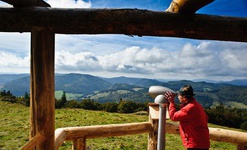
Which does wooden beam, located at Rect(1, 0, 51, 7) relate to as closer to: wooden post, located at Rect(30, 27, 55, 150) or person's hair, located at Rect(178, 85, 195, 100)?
wooden post, located at Rect(30, 27, 55, 150)

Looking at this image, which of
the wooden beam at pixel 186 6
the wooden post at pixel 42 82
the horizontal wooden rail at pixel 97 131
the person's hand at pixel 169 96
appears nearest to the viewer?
the wooden beam at pixel 186 6

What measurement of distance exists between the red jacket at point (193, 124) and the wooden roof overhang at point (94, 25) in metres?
0.94

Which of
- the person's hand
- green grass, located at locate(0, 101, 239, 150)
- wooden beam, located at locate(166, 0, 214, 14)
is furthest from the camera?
green grass, located at locate(0, 101, 239, 150)

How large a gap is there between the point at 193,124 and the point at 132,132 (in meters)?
1.28

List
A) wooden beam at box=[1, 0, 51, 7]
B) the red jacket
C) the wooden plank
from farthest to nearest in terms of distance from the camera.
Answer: the wooden plank
the red jacket
wooden beam at box=[1, 0, 51, 7]

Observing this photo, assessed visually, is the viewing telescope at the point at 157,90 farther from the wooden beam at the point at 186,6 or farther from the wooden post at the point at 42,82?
the wooden post at the point at 42,82

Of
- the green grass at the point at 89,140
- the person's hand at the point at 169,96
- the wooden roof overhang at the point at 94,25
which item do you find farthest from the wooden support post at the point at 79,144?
the green grass at the point at 89,140

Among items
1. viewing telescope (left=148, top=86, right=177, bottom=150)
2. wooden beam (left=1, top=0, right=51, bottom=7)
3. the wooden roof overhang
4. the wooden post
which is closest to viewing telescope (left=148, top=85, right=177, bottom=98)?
viewing telescope (left=148, top=86, right=177, bottom=150)

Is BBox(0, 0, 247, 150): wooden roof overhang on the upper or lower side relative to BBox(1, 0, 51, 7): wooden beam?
lower

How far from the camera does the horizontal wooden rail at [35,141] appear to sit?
7.23 feet

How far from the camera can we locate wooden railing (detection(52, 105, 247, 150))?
339 cm

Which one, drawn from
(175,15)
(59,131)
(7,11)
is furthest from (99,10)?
(59,131)

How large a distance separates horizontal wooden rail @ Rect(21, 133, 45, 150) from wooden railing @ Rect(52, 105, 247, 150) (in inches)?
23.2

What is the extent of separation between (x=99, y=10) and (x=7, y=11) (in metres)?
0.97
